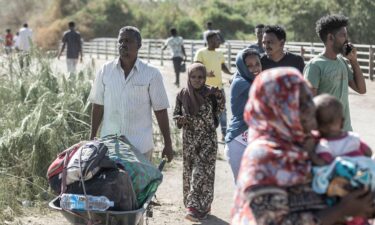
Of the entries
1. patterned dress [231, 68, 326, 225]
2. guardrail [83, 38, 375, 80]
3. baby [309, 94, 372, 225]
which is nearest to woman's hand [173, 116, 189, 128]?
baby [309, 94, 372, 225]

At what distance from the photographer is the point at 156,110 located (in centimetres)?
585

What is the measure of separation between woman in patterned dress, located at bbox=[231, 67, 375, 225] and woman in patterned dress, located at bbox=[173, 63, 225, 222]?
13.6 ft

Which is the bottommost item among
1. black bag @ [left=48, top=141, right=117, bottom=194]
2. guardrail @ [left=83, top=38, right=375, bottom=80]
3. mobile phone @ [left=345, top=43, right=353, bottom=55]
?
guardrail @ [left=83, top=38, right=375, bottom=80]

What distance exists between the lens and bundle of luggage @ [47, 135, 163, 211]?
14.7 feet

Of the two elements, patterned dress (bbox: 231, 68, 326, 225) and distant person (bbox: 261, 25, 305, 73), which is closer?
patterned dress (bbox: 231, 68, 326, 225)

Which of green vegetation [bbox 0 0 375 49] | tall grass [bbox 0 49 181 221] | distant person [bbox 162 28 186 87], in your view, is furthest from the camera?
green vegetation [bbox 0 0 375 49]

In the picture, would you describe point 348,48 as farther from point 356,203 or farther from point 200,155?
point 356,203

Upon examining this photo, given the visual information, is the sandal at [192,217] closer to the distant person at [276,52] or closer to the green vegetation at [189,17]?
the distant person at [276,52]

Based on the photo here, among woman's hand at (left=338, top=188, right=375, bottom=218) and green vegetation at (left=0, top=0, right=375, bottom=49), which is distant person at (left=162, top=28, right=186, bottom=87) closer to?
green vegetation at (left=0, top=0, right=375, bottom=49)

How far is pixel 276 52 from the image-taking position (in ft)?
20.9

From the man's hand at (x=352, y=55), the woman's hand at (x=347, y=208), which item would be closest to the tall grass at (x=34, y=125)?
the man's hand at (x=352, y=55)

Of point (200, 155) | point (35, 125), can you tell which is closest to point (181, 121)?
point (200, 155)

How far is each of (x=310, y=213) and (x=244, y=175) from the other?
0.32 meters

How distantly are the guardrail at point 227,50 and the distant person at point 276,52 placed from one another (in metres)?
14.9
